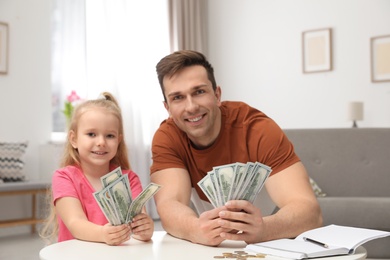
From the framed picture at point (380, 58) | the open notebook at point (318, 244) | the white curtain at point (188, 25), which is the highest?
the white curtain at point (188, 25)

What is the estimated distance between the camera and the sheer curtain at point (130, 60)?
6.63 meters

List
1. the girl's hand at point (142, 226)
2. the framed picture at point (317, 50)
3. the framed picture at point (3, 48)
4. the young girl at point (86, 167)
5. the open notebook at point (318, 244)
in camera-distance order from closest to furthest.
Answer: the open notebook at point (318, 244)
the girl's hand at point (142, 226)
the young girl at point (86, 167)
the framed picture at point (3, 48)
the framed picture at point (317, 50)

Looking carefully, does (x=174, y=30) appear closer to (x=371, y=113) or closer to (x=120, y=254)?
(x=371, y=113)

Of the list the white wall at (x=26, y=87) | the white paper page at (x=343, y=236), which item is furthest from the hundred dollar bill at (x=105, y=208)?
the white wall at (x=26, y=87)

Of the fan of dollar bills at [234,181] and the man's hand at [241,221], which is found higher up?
the fan of dollar bills at [234,181]

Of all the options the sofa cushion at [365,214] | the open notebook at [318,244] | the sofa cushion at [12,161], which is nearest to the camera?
the open notebook at [318,244]

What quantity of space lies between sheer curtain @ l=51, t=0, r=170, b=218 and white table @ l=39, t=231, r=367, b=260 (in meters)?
4.85

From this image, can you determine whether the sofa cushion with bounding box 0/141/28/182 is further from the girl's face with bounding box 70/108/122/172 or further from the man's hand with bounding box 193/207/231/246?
the man's hand with bounding box 193/207/231/246

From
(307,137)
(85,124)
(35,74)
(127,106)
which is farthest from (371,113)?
(85,124)

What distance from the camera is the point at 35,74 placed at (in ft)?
20.7

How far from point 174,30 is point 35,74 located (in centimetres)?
200

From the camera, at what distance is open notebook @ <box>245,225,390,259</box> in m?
1.58

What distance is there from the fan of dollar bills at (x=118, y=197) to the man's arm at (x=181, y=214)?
0.19m

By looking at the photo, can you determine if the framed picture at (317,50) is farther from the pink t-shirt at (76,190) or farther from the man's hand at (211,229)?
the man's hand at (211,229)
